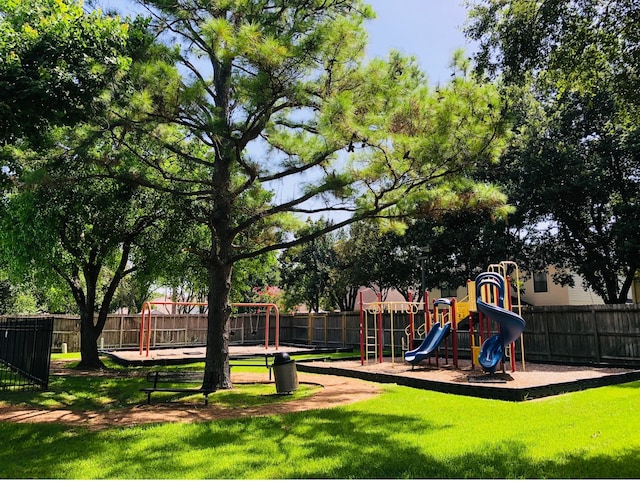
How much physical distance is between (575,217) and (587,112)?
4.24 m

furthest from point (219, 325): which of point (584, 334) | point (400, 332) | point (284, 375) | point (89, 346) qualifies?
point (400, 332)

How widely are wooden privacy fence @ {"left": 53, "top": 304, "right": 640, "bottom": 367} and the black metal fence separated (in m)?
10.4

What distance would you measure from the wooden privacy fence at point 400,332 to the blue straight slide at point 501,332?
445cm

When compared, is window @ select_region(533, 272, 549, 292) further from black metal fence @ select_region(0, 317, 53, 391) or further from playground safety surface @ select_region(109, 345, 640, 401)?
black metal fence @ select_region(0, 317, 53, 391)

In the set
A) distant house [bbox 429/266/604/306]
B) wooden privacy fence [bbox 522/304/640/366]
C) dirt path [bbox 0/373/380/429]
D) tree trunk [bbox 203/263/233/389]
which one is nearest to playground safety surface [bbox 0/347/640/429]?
dirt path [bbox 0/373/380/429]

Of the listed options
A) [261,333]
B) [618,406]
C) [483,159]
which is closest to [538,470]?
[618,406]

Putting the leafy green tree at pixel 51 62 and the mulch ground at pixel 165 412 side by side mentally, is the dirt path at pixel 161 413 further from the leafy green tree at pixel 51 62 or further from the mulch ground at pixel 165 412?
the leafy green tree at pixel 51 62

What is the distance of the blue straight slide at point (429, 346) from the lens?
1363 cm

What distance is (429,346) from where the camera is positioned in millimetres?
13992

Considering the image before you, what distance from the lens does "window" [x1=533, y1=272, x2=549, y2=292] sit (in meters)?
29.9

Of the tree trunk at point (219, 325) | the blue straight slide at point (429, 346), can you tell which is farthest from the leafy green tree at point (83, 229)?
the blue straight slide at point (429, 346)

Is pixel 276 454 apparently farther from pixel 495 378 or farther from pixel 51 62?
pixel 495 378

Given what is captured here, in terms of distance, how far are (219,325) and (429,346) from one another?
6266mm

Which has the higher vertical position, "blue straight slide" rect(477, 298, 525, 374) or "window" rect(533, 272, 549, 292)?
"window" rect(533, 272, 549, 292)
